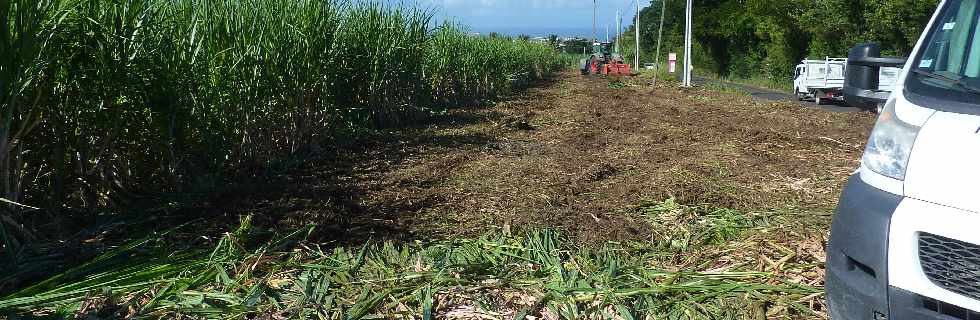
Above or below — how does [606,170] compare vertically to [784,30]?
below

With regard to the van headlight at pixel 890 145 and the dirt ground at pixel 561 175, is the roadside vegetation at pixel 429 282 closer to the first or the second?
the dirt ground at pixel 561 175

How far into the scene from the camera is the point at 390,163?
831 cm

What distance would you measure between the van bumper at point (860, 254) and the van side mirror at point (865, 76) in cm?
61

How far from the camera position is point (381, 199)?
20.5 ft

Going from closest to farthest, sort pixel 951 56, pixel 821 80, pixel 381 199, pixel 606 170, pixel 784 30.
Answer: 1. pixel 951 56
2. pixel 381 199
3. pixel 606 170
4. pixel 821 80
5. pixel 784 30

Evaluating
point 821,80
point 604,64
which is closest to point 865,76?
point 821,80

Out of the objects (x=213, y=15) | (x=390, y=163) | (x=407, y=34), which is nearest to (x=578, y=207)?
(x=390, y=163)

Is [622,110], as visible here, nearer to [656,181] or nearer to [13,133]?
[656,181]

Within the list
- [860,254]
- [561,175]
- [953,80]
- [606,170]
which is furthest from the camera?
[606,170]

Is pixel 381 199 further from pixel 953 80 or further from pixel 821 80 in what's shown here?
pixel 821 80

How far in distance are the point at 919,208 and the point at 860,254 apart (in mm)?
295

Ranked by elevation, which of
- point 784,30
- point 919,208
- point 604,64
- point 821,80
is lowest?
point 821,80

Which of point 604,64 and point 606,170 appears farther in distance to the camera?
point 604,64

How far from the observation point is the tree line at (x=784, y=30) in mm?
27047
